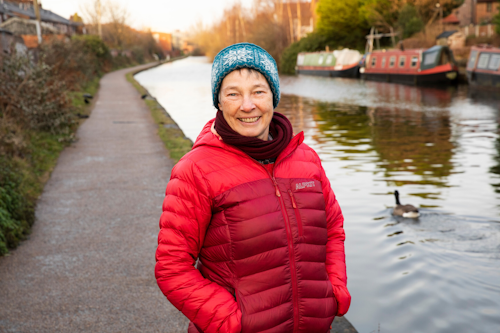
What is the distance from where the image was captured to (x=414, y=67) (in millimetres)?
31016

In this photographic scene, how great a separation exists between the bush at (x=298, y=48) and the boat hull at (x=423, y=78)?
1500cm

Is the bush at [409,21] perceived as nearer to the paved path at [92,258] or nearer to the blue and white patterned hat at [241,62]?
the paved path at [92,258]

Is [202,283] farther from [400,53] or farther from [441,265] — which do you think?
[400,53]

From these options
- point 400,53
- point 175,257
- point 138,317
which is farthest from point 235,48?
point 400,53

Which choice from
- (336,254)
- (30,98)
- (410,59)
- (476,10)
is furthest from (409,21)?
(336,254)

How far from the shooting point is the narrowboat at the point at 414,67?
28.8 metres

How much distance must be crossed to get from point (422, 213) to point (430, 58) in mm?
25206

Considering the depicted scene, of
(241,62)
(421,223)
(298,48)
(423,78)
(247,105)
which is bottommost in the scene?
(421,223)

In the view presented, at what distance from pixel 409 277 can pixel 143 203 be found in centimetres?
346

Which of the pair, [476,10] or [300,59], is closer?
[300,59]

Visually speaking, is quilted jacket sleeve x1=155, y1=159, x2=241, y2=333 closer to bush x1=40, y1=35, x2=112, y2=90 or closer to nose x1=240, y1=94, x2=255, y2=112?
nose x1=240, y1=94, x2=255, y2=112

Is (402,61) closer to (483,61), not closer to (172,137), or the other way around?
(483,61)

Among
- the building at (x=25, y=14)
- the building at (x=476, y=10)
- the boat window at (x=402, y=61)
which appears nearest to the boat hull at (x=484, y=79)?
the boat window at (x=402, y=61)

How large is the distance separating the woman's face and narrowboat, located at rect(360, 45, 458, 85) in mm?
29228
